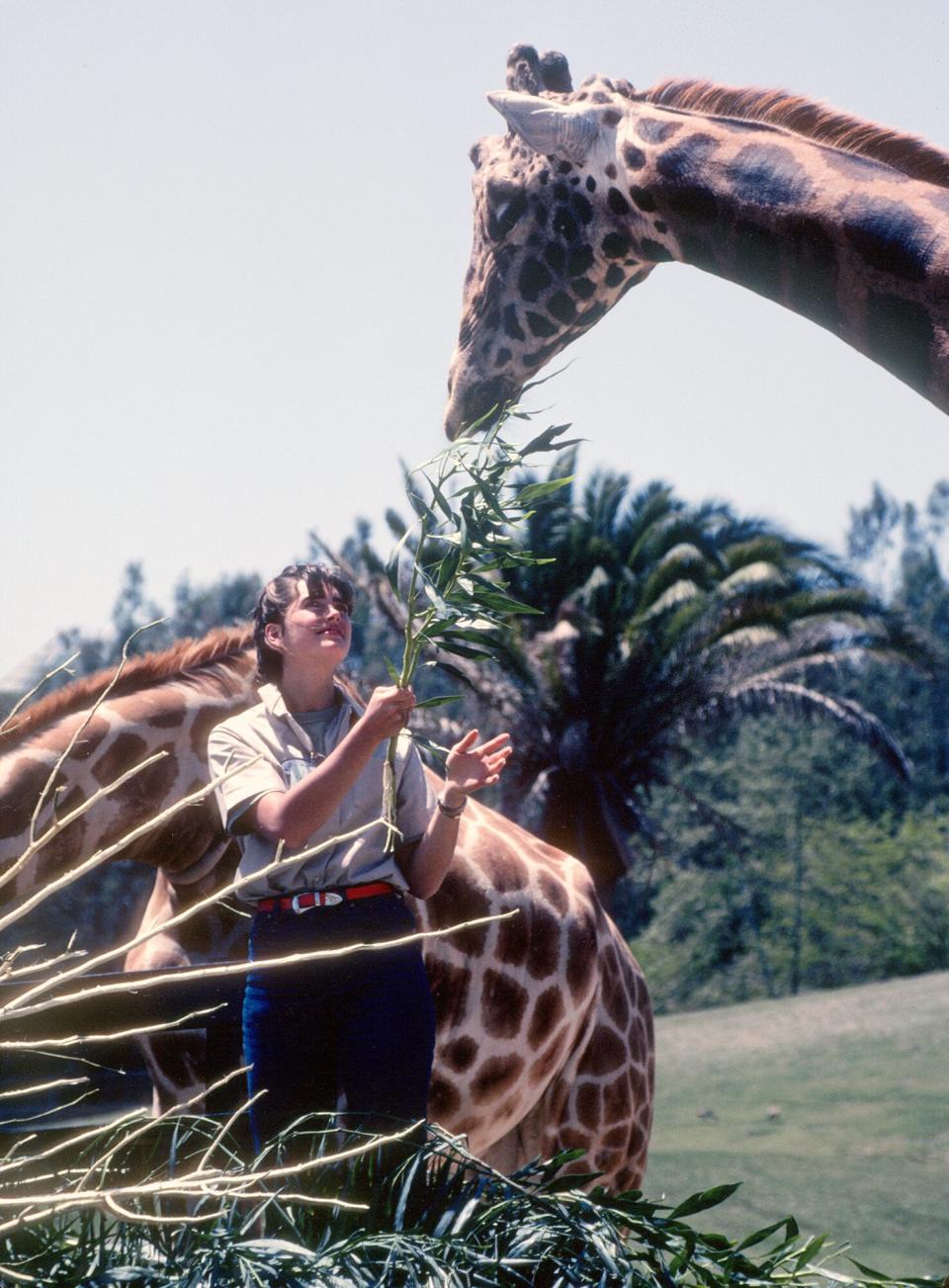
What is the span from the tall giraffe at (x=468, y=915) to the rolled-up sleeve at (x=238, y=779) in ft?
2.26

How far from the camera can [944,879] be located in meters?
28.9

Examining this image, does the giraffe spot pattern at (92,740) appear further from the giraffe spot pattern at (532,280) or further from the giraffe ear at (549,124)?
the giraffe ear at (549,124)

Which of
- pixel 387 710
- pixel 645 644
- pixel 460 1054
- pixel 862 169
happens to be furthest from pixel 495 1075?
pixel 645 644

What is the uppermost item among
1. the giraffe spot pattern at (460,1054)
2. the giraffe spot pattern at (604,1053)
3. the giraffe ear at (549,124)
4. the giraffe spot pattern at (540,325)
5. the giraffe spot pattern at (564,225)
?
the giraffe ear at (549,124)

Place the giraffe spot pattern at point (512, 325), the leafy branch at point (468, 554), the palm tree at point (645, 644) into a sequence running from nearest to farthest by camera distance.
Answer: the leafy branch at point (468, 554) < the giraffe spot pattern at point (512, 325) < the palm tree at point (645, 644)

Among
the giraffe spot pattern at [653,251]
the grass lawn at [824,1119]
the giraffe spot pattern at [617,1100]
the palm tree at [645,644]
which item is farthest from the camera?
the palm tree at [645,644]

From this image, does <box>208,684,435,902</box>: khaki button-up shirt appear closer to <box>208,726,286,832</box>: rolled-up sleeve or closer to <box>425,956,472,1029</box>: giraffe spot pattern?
<box>208,726,286,832</box>: rolled-up sleeve

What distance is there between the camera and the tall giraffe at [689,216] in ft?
8.60

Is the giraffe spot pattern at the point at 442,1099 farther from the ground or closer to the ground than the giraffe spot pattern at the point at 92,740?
closer to the ground

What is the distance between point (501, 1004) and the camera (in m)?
3.57

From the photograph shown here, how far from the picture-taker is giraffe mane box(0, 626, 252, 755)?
326 centimetres

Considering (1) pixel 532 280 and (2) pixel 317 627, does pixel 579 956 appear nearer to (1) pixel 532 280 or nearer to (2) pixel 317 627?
(2) pixel 317 627

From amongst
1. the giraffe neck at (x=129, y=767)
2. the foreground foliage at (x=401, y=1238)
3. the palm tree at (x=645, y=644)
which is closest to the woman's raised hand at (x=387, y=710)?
the foreground foliage at (x=401, y=1238)

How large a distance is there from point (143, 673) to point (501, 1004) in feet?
4.16
